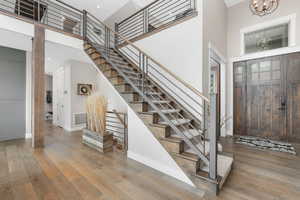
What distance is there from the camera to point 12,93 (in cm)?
412

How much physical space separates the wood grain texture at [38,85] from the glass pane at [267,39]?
592 cm

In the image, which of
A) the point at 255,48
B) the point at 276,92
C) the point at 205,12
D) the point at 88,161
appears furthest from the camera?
the point at 255,48

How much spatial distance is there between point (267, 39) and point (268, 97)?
1.77 m

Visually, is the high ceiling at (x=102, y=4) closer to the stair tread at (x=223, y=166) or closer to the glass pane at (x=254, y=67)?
the glass pane at (x=254, y=67)

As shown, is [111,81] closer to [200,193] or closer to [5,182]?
[5,182]

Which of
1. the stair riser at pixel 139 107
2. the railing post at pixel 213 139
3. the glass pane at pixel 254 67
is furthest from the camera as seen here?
the glass pane at pixel 254 67

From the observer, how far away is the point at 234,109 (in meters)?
4.57

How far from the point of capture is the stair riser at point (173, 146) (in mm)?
2019

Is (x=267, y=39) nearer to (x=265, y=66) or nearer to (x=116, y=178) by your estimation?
(x=265, y=66)

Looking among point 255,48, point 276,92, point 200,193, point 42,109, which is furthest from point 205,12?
point 42,109

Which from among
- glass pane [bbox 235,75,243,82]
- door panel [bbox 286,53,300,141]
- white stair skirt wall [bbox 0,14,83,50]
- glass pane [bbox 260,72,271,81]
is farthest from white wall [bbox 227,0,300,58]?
white stair skirt wall [bbox 0,14,83,50]

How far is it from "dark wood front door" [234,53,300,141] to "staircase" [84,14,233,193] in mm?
2153

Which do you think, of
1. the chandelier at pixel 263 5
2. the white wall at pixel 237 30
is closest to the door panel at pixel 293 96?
the white wall at pixel 237 30

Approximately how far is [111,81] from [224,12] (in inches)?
167
